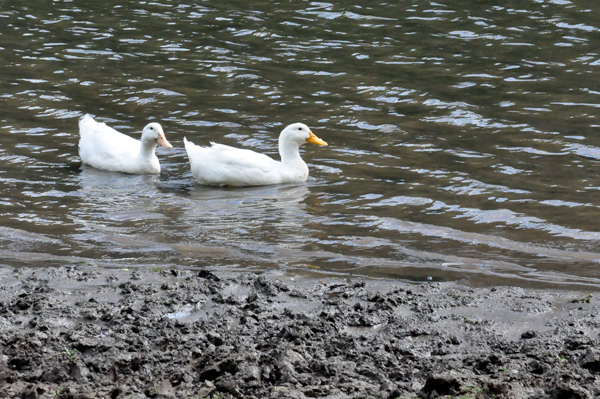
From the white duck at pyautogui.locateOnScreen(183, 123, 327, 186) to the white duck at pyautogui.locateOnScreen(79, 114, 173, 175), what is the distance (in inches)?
18.7

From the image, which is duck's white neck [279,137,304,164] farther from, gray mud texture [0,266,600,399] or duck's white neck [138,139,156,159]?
gray mud texture [0,266,600,399]

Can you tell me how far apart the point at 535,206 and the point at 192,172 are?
379 cm

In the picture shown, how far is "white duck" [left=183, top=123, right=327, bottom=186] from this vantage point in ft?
30.0

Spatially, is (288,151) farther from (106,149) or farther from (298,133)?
(106,149)

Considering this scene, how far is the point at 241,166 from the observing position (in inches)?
361

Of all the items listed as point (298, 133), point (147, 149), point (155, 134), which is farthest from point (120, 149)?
point (298, 133)

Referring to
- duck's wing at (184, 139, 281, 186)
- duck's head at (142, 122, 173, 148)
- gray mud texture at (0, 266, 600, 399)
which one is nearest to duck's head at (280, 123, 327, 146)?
duck's wing at (184, 139, 281, 186)

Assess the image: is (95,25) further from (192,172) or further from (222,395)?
(222,395)

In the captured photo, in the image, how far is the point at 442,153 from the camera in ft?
31.2

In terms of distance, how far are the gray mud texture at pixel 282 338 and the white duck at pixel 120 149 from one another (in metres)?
3.64

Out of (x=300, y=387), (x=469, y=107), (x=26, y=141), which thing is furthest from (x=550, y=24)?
(x=300, y=387)

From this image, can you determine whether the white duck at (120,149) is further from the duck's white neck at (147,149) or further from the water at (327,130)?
the water at (327,130)

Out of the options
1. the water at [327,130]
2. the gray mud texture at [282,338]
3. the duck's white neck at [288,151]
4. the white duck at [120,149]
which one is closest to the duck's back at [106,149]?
the white duck at [120,149]

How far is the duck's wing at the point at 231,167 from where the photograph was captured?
359 inches
